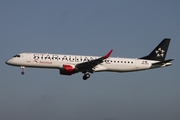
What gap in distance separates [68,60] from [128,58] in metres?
10.4

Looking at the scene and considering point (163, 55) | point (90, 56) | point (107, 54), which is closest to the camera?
point (107, 54)

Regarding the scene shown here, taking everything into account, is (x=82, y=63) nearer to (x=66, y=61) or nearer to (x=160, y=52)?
(x=66, y=61)

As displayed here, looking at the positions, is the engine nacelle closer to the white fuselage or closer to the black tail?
the white fuselage

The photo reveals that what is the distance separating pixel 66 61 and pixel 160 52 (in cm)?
1743

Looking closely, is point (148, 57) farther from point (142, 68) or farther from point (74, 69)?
point (74, 69)

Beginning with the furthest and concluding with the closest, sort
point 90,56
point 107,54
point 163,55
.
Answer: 1. point 163,55
2. point 90,56
3. point 107,54

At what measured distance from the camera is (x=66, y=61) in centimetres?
6981

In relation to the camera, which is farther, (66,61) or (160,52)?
(160,52)

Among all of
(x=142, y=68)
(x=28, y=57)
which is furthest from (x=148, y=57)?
(x=28, y=57)

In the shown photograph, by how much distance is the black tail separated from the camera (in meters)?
76.1

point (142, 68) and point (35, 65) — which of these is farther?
point (142, 68)

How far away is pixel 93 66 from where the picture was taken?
70.4 metres

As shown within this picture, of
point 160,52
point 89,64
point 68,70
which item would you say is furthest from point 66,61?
point 160,52

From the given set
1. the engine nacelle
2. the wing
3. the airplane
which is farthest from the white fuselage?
the wing
